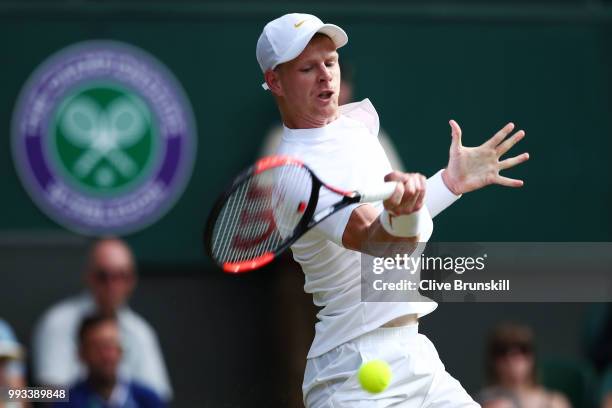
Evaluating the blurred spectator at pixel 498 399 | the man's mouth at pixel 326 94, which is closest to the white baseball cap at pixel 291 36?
the man's mouth at pixel 326 94

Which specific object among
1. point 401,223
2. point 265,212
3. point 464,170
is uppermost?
point 464,170

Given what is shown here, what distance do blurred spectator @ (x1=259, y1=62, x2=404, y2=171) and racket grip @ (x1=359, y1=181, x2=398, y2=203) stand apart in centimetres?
287

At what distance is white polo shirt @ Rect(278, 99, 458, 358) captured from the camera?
4.41m

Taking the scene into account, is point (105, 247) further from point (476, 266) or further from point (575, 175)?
point (575, 175)

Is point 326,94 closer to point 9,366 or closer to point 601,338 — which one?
point 9,366

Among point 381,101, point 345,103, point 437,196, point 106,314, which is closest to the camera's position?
point 437,196

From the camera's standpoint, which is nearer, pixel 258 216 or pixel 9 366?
pixel 258 216

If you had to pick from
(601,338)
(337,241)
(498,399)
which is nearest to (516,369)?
(498,399)

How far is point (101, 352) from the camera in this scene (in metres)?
5.89

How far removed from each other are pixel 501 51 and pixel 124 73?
2.07 m

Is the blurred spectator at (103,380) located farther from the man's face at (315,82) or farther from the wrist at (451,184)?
the wrist at (451,184)

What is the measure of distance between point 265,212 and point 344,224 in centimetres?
45

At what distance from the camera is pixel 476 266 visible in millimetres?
5336

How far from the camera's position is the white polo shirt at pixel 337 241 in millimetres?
4414
